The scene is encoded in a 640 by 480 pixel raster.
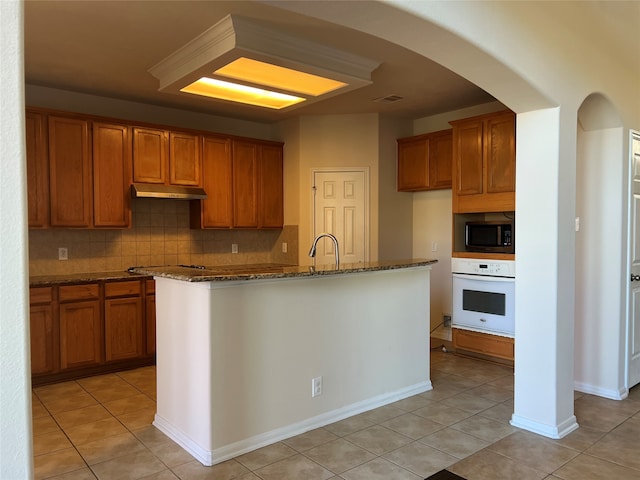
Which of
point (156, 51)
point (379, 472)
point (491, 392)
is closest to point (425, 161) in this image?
point (491, 392)

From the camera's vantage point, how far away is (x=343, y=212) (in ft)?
18.5

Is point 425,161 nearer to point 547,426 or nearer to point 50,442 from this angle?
point 547,426

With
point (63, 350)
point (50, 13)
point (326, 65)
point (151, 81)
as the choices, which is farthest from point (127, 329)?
point (326, 65)

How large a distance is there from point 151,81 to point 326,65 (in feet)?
5.86

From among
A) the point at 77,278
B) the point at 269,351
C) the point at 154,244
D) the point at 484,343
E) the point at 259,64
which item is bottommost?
the point at 484,343

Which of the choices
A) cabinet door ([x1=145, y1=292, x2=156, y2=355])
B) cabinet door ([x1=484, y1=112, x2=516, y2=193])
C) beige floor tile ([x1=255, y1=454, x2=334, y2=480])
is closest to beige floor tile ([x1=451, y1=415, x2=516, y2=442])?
beige floor tile ([x1=255, y1=454, x2=334, y2=480])

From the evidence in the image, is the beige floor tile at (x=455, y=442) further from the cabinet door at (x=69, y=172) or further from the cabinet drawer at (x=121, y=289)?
the cabinet door at (x=69, y=172)

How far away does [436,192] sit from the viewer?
220 inches

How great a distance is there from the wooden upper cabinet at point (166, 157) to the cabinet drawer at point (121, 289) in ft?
3.49

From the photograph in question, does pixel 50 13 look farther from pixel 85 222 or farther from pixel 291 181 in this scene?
pixel 291 181

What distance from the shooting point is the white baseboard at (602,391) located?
362cm

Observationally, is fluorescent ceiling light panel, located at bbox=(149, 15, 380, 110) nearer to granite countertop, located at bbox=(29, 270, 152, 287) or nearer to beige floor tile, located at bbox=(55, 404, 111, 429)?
granite countertop, located at bbox=(29, 270, 152, 287)

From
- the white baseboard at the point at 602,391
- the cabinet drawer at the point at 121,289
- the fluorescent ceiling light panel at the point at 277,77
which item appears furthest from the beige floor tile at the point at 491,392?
the cabinet drawer at the point at 121,289

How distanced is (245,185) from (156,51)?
2.19m
